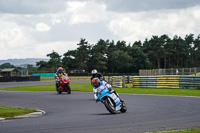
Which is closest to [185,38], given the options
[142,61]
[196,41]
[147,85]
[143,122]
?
[196,41]

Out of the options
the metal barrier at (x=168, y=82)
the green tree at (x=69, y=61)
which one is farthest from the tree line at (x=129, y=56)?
the metal barrier at (x=168, y=82)

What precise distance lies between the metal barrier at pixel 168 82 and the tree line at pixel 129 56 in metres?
75.5

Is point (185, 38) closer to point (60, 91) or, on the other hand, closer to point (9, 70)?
point (9, 70)

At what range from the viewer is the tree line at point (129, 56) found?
11500 centimetres

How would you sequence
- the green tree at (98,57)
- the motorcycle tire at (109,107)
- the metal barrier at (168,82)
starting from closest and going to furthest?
the motorcycle tire at (109,107) → the metal barrier at (168,82) → the green tree at (98,57)

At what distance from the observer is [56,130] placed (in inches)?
364

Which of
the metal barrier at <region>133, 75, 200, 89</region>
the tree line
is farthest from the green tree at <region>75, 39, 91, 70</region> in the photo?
the metal barrier at <region>133, 75, 200, 89</region>

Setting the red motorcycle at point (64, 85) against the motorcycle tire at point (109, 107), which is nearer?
the motorcycle tire at point (109, 107)

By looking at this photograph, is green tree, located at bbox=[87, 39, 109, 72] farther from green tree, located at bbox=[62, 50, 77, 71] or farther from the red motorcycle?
the red motorcycle

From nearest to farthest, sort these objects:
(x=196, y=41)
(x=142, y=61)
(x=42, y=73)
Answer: (x=42, y=73)
(x=142, y=61)
(x=196, y=41)

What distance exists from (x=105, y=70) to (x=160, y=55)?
86.8 ft

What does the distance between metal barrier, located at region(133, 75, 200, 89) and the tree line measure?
75.5m

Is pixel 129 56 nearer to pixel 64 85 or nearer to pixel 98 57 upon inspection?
pixel 98 57

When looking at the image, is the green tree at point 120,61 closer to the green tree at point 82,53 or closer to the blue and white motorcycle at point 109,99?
the green tree at point 82,53
